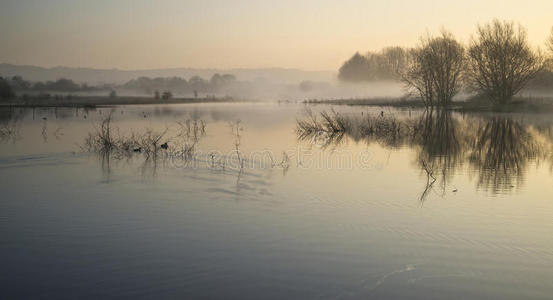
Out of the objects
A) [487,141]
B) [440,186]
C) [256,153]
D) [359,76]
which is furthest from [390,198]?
[359,76]

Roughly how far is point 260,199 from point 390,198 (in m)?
2.91

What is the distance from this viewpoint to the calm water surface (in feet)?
18.6

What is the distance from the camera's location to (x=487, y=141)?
2316 centimetres

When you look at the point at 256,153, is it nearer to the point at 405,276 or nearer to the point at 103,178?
the point at 103,178

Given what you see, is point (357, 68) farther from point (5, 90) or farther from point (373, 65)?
point (5, 90)

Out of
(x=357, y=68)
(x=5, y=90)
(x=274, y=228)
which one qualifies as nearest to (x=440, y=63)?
(x=274, y=228)

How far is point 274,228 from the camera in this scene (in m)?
8.01

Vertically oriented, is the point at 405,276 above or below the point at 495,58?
below

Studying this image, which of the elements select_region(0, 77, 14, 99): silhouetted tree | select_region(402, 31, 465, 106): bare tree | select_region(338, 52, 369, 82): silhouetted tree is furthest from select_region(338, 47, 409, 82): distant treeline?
select_region(0, 77, 14, 99): silhouetted tree

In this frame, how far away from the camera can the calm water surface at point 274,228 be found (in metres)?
5.68

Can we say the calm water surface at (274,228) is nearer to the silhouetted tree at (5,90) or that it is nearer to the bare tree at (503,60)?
the bare tree at (503,60)

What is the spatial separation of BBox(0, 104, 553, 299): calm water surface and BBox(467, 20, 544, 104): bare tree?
108 ft

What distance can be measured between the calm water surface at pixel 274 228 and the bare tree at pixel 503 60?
108 ft

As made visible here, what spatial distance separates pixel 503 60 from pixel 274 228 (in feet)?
146
